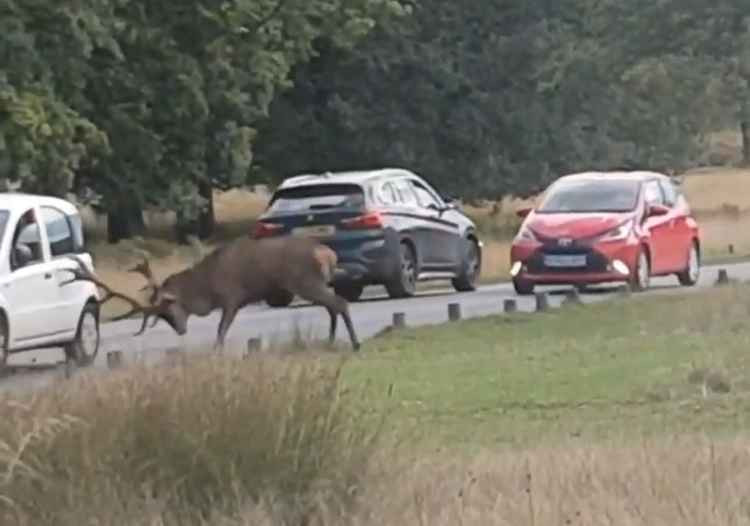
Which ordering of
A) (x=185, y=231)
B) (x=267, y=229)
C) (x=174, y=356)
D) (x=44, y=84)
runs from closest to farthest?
(x=174, y=356) < (x=267, y=229) < (x=44, y=84) < (x=185, y=231)

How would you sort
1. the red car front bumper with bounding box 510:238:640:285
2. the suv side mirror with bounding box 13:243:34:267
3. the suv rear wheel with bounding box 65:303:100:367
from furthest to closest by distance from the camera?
the red car front bumper with bounding box 510:238:640:285, the suv rear wheel with bounding box 65:303:100:367, the suv side mirror with bounding box 13:243:34:267

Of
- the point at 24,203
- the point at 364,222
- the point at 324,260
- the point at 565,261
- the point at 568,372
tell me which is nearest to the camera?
the point at 568,372

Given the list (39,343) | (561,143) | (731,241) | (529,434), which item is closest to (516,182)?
(561,143)

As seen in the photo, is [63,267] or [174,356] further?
[63,267]

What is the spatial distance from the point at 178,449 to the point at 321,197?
20989 millimetres

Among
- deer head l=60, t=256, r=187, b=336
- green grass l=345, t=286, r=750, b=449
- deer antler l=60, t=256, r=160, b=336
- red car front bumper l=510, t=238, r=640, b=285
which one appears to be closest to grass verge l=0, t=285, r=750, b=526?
green grass l=345, t=286, r=750, b=449

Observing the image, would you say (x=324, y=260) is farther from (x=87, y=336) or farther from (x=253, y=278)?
(x=87, y=336)

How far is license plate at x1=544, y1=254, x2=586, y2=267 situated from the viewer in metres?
28.5

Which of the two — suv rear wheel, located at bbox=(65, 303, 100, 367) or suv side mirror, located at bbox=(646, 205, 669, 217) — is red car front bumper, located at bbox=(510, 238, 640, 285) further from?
suv rear wheel, located at bbox=(65, 303, 100, 367)

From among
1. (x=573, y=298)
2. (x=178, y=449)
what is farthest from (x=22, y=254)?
(x=178, y=449)

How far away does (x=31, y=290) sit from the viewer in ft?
69.0

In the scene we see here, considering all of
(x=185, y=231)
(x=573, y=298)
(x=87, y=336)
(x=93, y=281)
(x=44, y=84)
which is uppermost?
(x=44, y=84)

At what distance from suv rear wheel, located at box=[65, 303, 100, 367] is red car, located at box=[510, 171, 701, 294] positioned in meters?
7.92

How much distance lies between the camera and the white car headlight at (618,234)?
1123 inches
